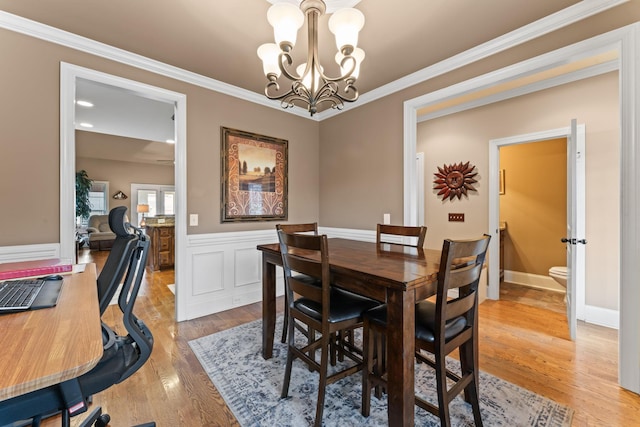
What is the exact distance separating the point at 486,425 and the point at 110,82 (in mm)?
3649

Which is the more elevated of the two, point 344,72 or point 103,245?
point 344,72

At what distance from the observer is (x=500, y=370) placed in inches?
76.7

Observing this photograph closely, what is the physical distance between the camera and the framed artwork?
3.10 metres

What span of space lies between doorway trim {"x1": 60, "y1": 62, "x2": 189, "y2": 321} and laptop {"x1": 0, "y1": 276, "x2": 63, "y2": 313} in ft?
3.48

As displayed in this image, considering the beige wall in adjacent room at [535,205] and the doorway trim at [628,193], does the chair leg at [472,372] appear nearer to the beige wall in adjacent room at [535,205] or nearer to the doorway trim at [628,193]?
the doorway trim at [628,193]

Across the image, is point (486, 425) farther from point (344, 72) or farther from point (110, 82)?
point (110, 82)

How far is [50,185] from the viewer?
2135mm

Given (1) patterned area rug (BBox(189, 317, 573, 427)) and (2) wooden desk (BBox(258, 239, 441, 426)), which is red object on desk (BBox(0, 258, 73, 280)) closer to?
(1) patterned area rug (BBox(189, 317, 573, 427))

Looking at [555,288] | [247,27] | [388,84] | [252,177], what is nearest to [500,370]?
[555,288]

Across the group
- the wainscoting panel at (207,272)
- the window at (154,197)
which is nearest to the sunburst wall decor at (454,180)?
the wainscoting panel at (207,272)

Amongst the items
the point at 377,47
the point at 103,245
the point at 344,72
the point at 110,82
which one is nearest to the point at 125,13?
the point at 110,82

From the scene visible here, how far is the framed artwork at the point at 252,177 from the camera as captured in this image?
10.2 feet

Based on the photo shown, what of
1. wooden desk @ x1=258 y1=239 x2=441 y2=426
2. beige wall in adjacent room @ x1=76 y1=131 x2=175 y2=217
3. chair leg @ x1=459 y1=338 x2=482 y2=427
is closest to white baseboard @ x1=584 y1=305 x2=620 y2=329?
chair leg @ x1=459 y1=338 x2=482 y2=427

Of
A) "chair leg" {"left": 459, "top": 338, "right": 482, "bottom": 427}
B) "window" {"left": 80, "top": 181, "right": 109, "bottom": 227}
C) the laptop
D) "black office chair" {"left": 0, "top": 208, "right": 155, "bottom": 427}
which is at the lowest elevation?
"chair leg" {"left": 459, "top": 338, "right": 482, "bottom": 427}
